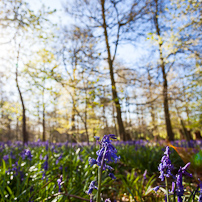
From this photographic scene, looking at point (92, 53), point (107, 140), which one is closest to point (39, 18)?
point (92, 53)

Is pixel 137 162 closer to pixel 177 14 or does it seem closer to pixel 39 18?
pixel 177 14

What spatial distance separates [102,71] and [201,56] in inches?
207

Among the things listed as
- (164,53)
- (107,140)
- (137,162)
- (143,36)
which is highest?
(143,36)

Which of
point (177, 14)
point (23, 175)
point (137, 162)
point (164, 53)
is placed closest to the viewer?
point (23, 175)

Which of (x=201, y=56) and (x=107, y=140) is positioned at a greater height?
(x=201, y=56)

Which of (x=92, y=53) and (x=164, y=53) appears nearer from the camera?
(x=164, y=53)

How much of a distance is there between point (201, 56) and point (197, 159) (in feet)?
27.5

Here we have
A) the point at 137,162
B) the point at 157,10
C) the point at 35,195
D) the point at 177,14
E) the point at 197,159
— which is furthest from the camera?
the point at 157,10

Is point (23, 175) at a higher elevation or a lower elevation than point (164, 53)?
lower

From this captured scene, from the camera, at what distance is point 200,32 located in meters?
7.27

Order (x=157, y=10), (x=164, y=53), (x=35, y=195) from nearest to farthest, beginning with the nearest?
(x=35, y=195), (x=164, y=53), (x=157, y=10)

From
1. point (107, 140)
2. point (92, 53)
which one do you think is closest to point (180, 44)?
point (92, 53)

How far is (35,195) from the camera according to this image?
5.84 ft

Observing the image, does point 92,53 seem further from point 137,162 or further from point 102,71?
point 137,162
